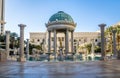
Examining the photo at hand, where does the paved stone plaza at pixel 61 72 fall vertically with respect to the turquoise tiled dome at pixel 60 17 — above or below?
below

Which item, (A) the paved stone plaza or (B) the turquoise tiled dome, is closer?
(A) the paved stone plaza

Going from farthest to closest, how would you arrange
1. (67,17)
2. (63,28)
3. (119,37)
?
(67,17), (63,28), (119,37)

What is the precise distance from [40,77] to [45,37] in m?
118

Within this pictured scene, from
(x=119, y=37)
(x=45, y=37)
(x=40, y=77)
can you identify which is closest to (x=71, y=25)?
(x=119, y=37)

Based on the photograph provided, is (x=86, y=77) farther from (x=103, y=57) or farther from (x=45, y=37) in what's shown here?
(x=45, y=37)

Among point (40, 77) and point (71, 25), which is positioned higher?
point (71, 25)

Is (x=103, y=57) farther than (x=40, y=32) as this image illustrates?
No

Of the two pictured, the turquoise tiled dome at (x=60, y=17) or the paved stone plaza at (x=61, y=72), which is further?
the turquoise tiled dome at (x=60, y=17)

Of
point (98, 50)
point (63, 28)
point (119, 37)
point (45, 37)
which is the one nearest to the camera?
point (119, 37)

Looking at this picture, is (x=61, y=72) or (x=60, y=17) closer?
(x=61, y=72)

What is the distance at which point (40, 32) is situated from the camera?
13062cm

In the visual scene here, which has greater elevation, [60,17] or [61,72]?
[60,17]

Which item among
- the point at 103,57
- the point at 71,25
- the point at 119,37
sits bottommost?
the point at 103,57

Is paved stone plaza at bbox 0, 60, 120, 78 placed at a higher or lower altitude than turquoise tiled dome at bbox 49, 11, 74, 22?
lower
